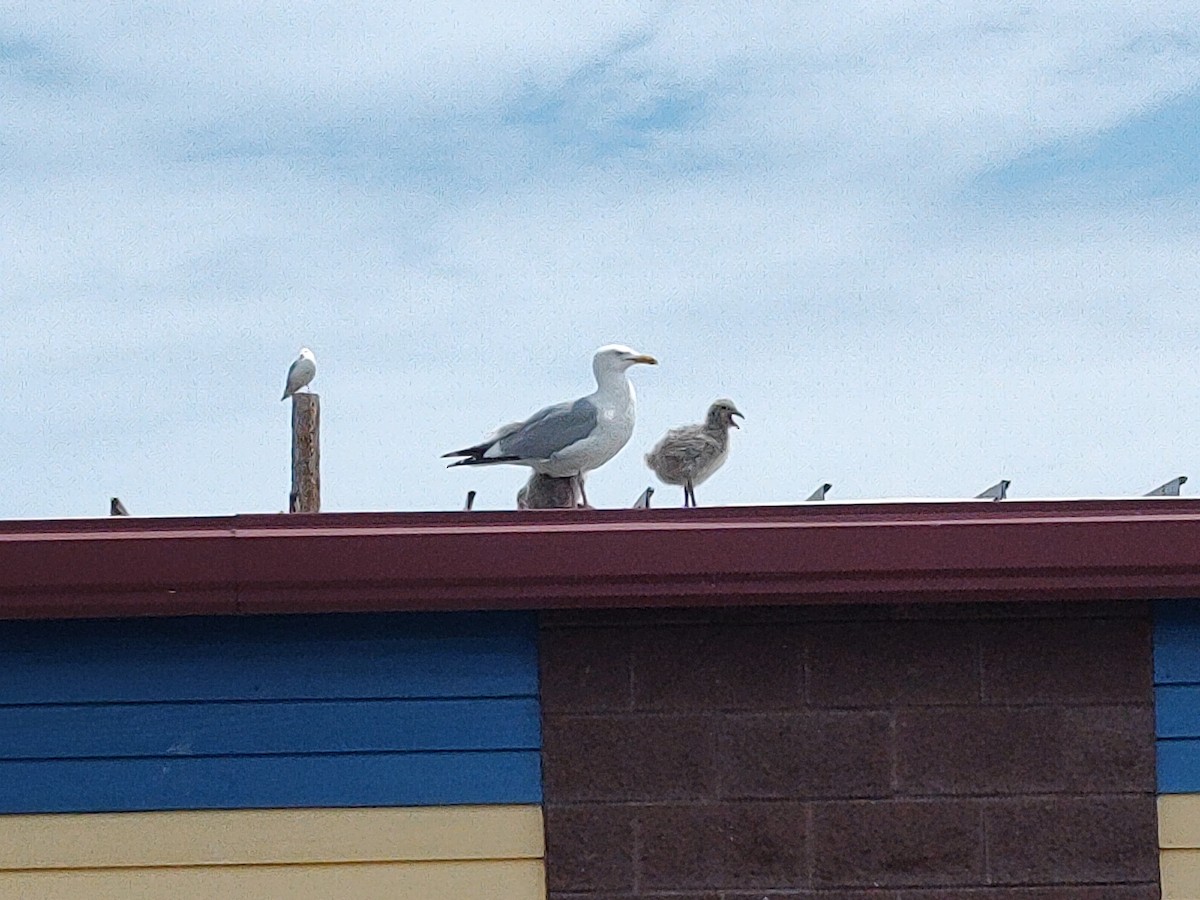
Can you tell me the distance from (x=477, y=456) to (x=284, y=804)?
3.18 meters

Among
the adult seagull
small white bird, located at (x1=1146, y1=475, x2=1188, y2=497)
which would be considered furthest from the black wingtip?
small white bird, located at (x1=1146, y1=475, x2=1188, y2=497)

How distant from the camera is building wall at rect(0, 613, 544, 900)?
13.7 feet

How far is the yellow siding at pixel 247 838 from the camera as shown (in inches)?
164

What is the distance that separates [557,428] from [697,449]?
2.57 ft

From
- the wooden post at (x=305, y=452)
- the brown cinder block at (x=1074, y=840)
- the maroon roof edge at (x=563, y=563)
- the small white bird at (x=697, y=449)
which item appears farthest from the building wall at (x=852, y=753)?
the wooden post at (x=305, y=452)

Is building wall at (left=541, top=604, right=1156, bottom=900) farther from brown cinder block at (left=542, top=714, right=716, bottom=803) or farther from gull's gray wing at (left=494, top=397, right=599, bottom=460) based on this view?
gull's gray wing at (left=494, top=397, right=599, bottom=460)

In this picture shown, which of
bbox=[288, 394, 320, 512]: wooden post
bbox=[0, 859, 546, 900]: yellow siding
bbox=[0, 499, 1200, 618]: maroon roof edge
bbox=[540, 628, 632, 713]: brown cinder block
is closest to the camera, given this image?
bbox=[0, 499, 1200, 618]: maroon roof edge

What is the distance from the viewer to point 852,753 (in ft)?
13.9

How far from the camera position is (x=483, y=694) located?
4230mm

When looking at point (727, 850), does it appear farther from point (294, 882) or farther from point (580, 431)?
point (580, 431)

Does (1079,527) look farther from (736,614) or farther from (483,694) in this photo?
(483,694)

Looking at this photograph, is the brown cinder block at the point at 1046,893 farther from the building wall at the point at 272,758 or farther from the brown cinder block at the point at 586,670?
the building wall at the point at 272,758

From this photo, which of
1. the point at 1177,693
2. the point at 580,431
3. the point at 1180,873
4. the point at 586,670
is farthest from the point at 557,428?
the point at 1180,873

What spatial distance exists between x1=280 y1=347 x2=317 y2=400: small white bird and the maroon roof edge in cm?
615
